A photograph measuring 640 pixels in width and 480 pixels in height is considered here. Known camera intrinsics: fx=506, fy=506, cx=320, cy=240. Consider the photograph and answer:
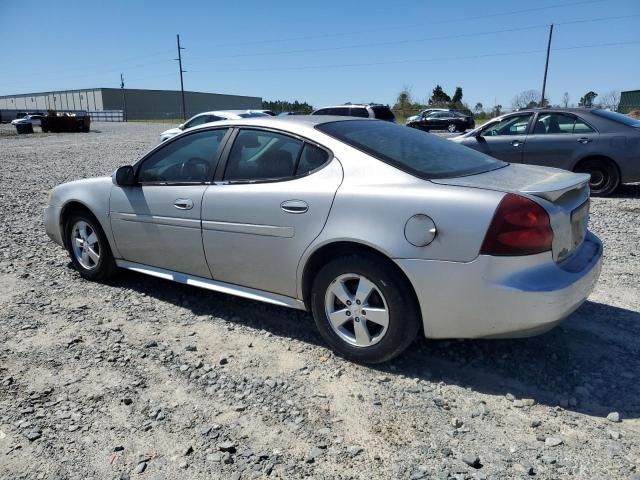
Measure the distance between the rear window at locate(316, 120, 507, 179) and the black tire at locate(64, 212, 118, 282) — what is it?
2.37 m

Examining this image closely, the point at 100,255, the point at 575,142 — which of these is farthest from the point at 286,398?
the point at 575,142

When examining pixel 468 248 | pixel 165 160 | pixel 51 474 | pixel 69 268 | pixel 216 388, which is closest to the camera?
pixel 51 474

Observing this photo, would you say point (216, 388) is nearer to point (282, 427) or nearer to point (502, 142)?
point (282, 427)

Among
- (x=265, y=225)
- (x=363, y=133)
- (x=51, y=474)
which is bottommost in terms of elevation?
(x=51, y=474)

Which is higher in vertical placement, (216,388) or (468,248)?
(468,248)

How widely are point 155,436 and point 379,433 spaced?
114 centimetres

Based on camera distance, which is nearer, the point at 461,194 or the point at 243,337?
the point at 461,194

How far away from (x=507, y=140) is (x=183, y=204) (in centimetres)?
687

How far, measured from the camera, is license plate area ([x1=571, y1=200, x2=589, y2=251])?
9.73 feet

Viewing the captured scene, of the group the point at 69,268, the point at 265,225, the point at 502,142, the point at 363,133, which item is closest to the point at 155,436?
the point at 265,225

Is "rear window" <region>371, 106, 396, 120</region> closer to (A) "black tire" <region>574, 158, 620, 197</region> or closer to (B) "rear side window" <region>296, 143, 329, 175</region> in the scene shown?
(A) "black tire" <region>574, 158, 620, 197</region>

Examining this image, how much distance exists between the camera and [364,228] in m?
2.94

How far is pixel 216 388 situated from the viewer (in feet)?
9.86

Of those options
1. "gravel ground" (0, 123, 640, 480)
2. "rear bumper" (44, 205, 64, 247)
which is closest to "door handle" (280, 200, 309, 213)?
"gravel ground" (0, 123, 640, 480)
